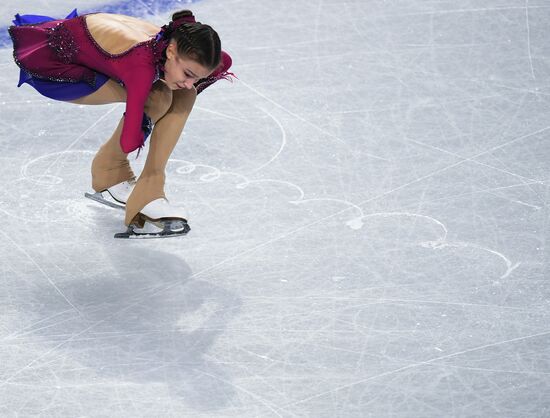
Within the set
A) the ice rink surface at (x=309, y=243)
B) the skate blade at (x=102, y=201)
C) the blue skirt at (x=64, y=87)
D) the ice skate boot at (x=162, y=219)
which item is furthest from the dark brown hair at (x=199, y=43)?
the skate blade at (x=102, y=201)

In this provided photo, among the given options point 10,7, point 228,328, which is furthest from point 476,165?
point 10,7

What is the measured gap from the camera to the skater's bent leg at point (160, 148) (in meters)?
3.53

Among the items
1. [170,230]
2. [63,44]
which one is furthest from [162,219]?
[63,44]

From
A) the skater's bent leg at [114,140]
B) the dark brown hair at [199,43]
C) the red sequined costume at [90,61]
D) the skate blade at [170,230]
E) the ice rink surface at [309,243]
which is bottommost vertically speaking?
the ice rink surface at [309,243]

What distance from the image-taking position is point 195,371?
299 centimetres

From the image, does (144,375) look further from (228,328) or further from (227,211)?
(227,211)

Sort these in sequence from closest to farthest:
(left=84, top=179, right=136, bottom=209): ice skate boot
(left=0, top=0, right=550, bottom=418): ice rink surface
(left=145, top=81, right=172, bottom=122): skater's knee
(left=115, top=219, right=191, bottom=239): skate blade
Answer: (left=0, top=0, right=550, bottom=418): ice rink surface → (left=145, top=81, right=172, bottom=122): skater's knee → (left=115, top=219, right=191, bottom=239): skate blade → (left=84, top=179, right=136, bottom=209): ice skate boot

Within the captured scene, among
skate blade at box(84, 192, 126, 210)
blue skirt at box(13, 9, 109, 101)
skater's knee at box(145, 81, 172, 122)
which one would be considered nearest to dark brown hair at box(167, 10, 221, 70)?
skater's knee at box(145, 81, 172, 122)

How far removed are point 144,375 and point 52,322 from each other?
39 centimetres

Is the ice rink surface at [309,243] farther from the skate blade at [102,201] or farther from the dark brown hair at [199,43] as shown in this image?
the dark brown hair at [199,43]

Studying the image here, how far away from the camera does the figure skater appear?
329 centimetres

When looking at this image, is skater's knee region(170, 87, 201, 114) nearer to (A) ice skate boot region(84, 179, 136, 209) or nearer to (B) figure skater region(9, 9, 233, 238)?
(B) figure skater region(9, 9, 233, 238)

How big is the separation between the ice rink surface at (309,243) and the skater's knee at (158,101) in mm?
425

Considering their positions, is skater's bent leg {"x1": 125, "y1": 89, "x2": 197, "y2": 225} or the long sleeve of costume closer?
the long sleeve of costume
